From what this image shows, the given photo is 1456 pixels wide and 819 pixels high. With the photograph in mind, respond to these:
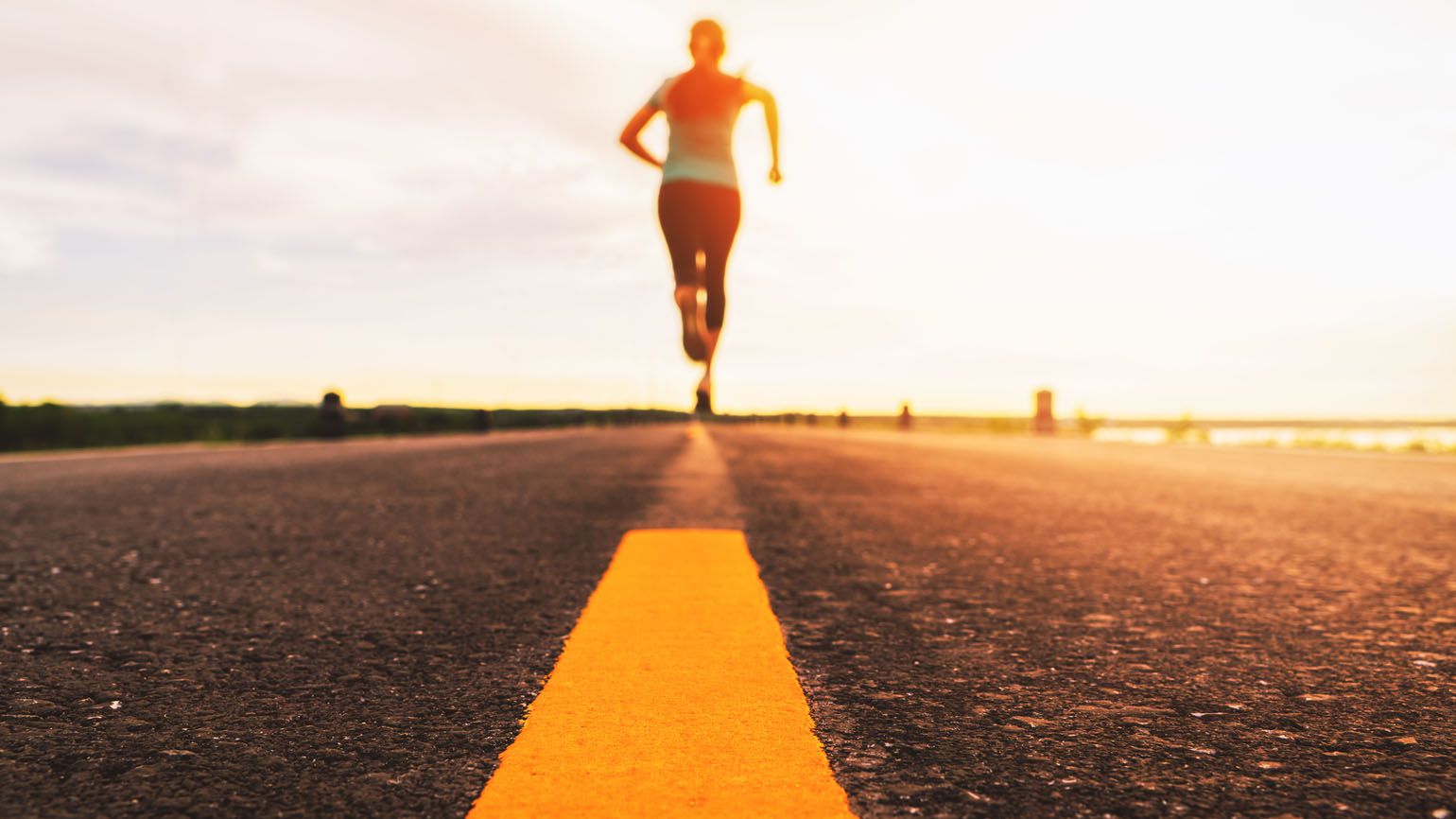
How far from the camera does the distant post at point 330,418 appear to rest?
19.0 metres

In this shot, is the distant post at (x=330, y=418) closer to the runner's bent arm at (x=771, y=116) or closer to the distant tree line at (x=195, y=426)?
the distant tree line at (x=195, y=426)

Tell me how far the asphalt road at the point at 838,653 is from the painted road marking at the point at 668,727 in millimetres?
57

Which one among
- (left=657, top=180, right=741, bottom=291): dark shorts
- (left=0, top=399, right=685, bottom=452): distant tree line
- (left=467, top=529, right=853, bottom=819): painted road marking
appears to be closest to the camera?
(left=467, top=529, right=853, bottom=819): painted road marking

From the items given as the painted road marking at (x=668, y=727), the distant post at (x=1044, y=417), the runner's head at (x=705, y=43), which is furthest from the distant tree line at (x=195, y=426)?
the distant post at (x=1044, y=417)

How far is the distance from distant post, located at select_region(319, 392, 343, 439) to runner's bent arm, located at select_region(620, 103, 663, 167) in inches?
573

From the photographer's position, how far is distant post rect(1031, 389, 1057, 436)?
31.1 meters

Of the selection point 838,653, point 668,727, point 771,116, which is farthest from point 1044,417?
point 668,727

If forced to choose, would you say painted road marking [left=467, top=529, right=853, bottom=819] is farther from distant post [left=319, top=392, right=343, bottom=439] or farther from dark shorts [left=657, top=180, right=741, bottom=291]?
distant post [left=319, top=392, right=343, bottom=439]

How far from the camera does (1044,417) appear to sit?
103 ft

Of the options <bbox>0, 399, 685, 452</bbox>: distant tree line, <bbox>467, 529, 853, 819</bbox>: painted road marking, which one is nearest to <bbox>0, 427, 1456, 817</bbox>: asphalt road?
<bbox>467, 529, 853, 819</bbox>: painted road marking

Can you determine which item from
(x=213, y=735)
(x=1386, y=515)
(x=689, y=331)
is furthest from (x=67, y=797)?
(x=689, y=331)

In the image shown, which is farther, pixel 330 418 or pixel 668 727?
pixel 330 418

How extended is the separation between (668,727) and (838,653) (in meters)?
0.55

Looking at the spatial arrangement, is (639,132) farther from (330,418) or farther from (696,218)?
(330,418)
